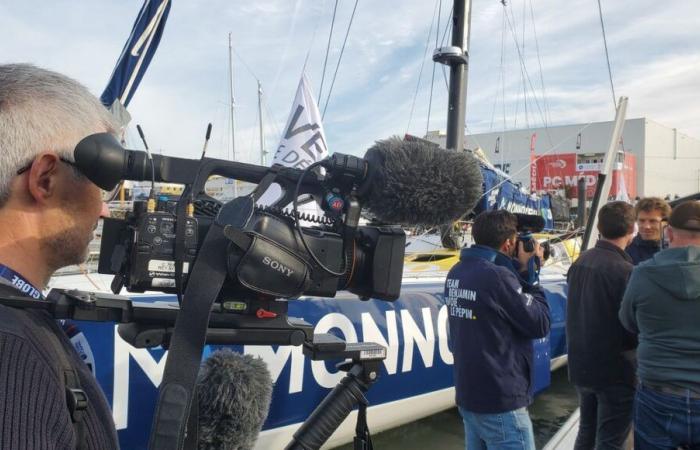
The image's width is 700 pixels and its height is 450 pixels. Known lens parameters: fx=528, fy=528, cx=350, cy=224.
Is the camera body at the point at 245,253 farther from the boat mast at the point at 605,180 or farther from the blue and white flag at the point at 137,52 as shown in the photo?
the boat mast at the point at 605,180

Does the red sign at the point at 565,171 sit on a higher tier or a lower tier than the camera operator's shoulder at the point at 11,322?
higher

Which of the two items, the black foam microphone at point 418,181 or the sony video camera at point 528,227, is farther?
the sony video camera at point 528,227

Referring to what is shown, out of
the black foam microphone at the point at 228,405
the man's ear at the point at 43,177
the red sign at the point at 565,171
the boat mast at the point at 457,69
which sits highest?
the red sign at the point at 565,171

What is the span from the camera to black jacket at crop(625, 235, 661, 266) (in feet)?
12.7

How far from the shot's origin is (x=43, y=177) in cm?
84

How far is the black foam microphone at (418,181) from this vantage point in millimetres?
1062

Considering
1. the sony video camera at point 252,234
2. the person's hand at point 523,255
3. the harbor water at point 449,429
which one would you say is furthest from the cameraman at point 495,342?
the harbor water at point 449,429

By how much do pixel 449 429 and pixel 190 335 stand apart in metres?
4.04

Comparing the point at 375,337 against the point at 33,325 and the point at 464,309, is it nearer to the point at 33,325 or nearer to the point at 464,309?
the point at 464,309

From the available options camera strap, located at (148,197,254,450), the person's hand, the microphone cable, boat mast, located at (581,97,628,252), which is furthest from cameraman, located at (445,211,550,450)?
boat mast, located at (581,97,628,252)

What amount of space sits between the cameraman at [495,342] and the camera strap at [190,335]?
169cm

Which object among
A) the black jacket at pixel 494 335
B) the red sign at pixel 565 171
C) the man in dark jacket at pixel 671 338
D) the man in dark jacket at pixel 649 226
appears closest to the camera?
the man in dark jacket at pixel 671 338

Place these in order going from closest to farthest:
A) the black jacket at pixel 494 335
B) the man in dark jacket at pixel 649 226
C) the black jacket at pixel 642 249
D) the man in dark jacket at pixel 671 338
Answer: the man in dark jacket at pixel 671 338, the black jacket at pixel 494 335, the man in dark jacket at pixel 649 226, the black jacket at pixel 642 249

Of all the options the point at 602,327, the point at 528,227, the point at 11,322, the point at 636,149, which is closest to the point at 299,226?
the point at 11,322
